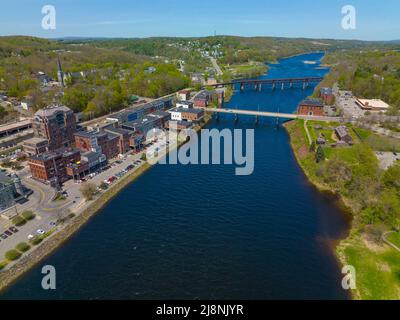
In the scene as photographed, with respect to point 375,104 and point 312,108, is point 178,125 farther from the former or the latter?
point 375,104

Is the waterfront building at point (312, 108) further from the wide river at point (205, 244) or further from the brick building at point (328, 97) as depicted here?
the wide river at point (205, 244)

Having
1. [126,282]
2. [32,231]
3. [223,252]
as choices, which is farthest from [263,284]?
[32,231]

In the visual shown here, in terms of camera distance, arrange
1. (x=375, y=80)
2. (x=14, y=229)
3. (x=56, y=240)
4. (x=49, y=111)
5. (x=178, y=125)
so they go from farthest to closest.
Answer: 1. (x=375, y=80)
2. (x=178, y=125)
3. (x=49, y=111)
4. (x=14, y=229)
5. (x=56, y=240)

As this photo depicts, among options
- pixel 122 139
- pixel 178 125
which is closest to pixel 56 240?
pixel 122 139

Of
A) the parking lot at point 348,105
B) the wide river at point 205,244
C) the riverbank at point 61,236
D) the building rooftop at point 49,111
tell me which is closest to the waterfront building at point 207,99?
the parking lot at point 348,105

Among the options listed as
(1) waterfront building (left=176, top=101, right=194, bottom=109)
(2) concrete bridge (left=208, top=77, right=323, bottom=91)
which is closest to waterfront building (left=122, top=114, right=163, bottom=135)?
(1) waterfront building (left=176, top=101, right=194, bottom=109)

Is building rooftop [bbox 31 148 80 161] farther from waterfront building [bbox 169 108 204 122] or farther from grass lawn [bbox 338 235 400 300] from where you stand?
grass lawn [bbox 338 235 400 300]
